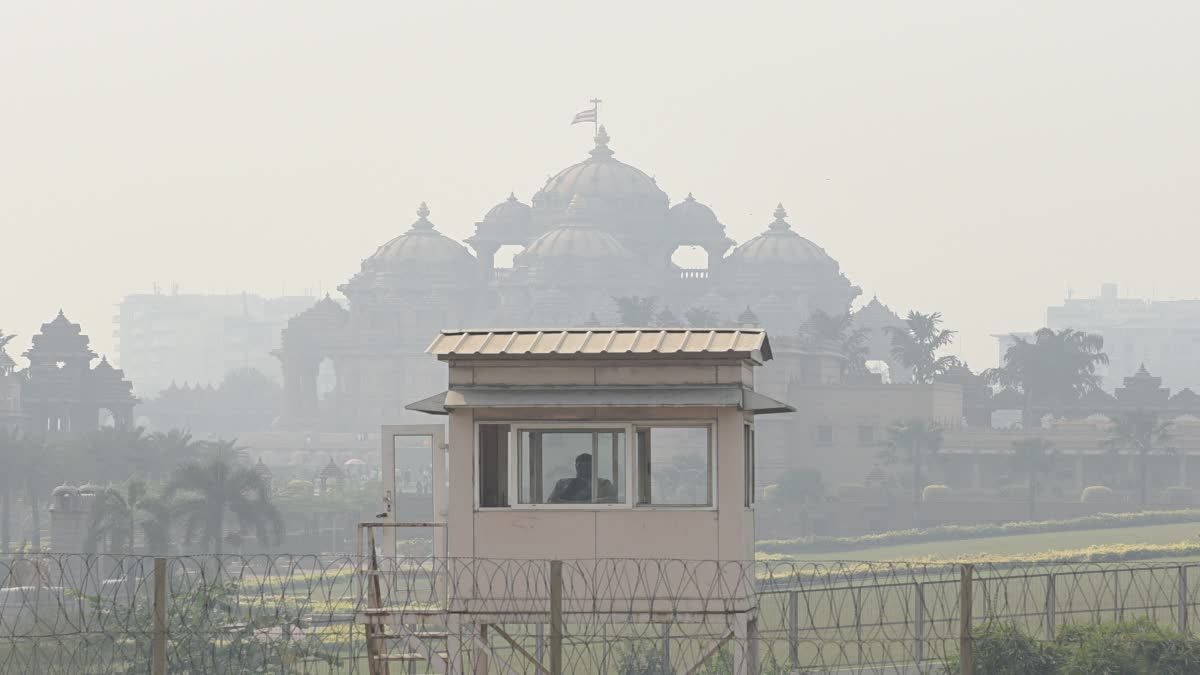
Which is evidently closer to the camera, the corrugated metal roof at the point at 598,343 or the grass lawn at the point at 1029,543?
the corrugated metal roof at the point at 598,343

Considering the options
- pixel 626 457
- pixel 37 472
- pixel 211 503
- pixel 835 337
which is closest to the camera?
pixel 626 457

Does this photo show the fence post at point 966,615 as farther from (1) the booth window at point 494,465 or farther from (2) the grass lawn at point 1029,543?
(2) the grass lawn at point 1029,543

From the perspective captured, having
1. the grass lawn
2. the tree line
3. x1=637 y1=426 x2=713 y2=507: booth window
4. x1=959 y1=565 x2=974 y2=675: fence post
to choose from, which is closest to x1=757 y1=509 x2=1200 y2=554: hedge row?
the grass lawn

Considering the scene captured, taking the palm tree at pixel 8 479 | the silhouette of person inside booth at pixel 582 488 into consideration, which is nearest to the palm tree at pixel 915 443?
the palm tree at pixel 8 479

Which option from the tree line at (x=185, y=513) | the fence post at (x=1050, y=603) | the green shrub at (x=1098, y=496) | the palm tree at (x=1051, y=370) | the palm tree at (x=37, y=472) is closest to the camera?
the fence post at (x=1050, y=603)

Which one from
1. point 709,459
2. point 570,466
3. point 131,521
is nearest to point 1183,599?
point 709,459

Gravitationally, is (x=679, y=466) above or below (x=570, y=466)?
above

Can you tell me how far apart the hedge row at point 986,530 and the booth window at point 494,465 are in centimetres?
8669

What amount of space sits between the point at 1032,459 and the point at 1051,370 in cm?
3234

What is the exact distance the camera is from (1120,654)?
82.0ft

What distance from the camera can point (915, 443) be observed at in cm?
12900

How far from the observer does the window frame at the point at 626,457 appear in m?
20.5

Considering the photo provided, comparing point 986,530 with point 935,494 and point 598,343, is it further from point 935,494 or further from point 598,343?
point 598,343

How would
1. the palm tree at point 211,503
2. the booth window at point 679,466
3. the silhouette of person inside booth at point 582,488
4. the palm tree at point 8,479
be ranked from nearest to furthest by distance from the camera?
the silhouette of person inside booth at point 582,488 < the palm tree at point 211,503 < the palm tree at point 8,479 < the booth window at point 679,466
